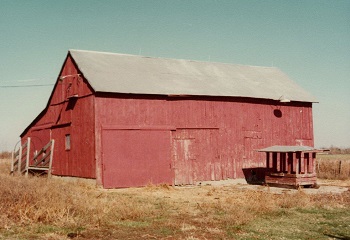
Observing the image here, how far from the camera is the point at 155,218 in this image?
1301 centimetres

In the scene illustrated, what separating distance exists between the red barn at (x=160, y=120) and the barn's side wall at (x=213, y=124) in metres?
0.06

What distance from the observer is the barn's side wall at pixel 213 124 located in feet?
75.9

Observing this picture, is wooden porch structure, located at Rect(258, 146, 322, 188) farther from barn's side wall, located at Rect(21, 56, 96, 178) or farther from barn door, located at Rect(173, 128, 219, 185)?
barn's side wall, located at Rect(21, 56, 96, 178)

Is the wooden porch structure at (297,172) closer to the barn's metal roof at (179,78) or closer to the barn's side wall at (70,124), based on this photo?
the barn's metal roof at (179,78)

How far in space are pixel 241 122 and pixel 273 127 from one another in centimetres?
281

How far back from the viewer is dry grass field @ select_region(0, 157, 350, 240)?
35.3 ft

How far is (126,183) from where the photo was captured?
2250 centimetres

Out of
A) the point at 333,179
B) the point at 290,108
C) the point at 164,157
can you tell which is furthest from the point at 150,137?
the point at 333,179

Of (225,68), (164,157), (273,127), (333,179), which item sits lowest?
(333,179)

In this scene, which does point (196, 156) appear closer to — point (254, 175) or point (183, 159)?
point (183, 159)

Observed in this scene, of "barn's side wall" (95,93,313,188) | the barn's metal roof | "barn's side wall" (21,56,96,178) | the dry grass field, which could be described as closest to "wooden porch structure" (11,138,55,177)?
"barn's side wall" (21,56,96,178)

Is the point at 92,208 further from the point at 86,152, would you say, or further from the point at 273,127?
the point at 273,127

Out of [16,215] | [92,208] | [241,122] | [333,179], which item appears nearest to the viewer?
[16,215]

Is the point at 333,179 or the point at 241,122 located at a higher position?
the point at 241,122
